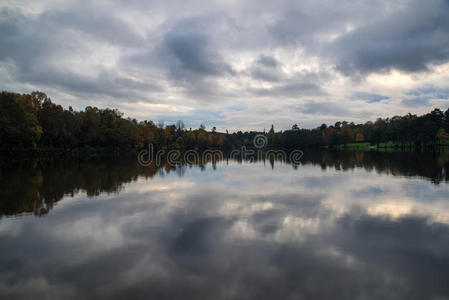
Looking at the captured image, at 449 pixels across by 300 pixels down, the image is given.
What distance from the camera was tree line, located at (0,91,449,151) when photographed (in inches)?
1790

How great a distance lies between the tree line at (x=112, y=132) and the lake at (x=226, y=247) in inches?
1581

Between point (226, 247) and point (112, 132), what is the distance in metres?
74.0

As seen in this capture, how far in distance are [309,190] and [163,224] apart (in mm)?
8702

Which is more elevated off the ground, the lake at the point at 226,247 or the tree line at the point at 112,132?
the tree line at the point at 112,132

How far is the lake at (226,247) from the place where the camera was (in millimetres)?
5074

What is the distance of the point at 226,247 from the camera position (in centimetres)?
691

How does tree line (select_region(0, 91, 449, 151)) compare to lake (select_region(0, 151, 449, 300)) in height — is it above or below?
above

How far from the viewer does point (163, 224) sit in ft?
29.1

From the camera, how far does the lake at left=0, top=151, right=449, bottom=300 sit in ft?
16.6

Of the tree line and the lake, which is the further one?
the tree line

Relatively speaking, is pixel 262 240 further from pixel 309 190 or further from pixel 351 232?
pixel 309 190

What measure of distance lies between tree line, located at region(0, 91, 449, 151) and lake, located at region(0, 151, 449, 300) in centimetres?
4016

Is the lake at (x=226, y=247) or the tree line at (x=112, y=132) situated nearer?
the lake at (x=226, y=247)

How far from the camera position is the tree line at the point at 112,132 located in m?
45.5
